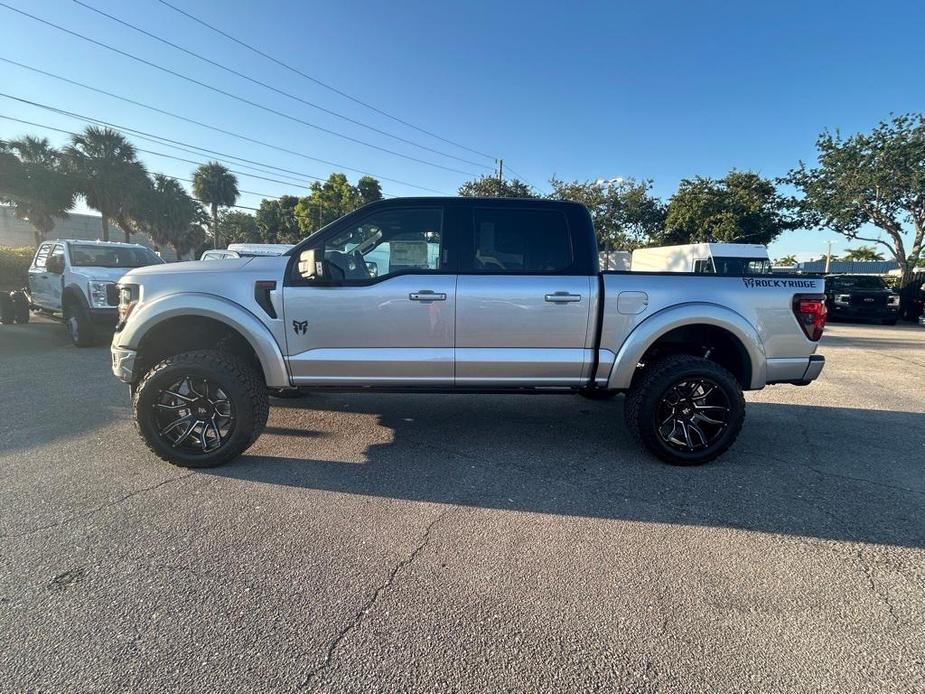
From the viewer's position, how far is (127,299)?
11.8 ft

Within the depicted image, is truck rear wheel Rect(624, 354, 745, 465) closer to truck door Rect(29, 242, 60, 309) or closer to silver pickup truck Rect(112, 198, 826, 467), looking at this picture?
silver pickup truck Rect(112, 198, 826, 467)

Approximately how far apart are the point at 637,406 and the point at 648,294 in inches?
35.2

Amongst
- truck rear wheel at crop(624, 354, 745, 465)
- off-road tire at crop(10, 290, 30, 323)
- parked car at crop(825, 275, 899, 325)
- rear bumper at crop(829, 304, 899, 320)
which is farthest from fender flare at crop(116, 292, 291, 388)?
rear bumper at crop(829, 304, 899, 320)

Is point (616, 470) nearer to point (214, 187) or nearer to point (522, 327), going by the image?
point (522, 327)

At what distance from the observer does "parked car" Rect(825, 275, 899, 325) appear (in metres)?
15.9

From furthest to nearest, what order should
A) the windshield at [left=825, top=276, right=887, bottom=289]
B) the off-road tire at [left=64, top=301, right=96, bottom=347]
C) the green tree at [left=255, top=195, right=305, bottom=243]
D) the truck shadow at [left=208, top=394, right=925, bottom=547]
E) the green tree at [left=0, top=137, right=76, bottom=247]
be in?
1. the green tree at [left=255, top=195, right=305, bottom=243]
2. the green tree at [left=0, top=137, right=76, bottom=247]
3. the windshield at [left=825, top=276, right=887, bottom=289]
4. the off-road tire at [left=64, top=301, right=96, bottom=347]
5. the truck shadow at [left=208, top=394, right=925, bottom=547]

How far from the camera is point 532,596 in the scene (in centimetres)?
218

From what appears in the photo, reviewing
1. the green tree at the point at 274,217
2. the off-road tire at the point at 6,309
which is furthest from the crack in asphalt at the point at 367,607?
the green tree at the point at 274,217

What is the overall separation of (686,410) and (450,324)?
203 cm

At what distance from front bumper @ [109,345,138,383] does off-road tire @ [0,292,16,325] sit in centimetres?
952

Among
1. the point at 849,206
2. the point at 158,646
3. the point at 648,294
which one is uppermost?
the point at 849,206

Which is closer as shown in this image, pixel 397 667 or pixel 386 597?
pixel 397 667

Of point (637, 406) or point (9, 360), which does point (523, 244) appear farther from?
point (9, 360)

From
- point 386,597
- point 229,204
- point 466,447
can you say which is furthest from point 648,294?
point 229,204
